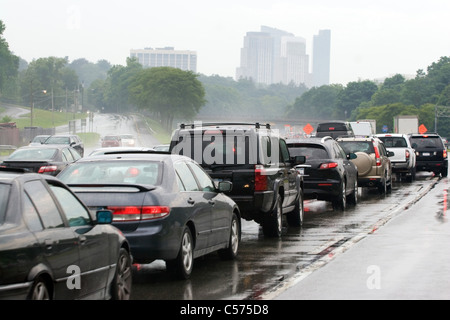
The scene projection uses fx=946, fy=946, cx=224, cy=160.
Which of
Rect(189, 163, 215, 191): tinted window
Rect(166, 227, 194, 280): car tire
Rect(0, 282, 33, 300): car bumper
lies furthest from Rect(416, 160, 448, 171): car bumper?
Rect(0, 282, 33, 300): car bumper

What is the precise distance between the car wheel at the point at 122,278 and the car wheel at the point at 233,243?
153 inches

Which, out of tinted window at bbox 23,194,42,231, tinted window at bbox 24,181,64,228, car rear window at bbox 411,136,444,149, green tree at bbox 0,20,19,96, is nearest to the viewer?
tinted window at bbox 23,194,42,231

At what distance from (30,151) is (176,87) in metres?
149

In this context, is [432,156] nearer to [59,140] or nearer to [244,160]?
[59,140]

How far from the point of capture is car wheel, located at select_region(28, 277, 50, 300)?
22.3 ft

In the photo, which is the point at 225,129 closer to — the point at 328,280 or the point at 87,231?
the point at 328,280

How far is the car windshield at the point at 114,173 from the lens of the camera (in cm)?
1102

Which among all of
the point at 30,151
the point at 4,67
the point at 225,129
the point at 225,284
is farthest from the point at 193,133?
the point at 4,67

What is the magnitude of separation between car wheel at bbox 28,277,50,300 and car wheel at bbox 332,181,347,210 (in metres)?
15.5

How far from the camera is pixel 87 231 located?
812 cm

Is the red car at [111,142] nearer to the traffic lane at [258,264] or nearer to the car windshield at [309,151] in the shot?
the car windshield at [309,151]

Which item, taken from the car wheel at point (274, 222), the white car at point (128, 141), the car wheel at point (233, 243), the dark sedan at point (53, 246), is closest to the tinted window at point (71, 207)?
the dark sedan at point (53, 246)

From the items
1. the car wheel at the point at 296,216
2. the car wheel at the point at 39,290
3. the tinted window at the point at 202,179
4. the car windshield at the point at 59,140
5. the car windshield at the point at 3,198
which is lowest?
the car windshield at the point at 59,140

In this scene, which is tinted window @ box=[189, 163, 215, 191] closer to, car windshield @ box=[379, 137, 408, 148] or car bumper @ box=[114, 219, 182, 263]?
car bumper @ box=[114, 219, 182, 263]
